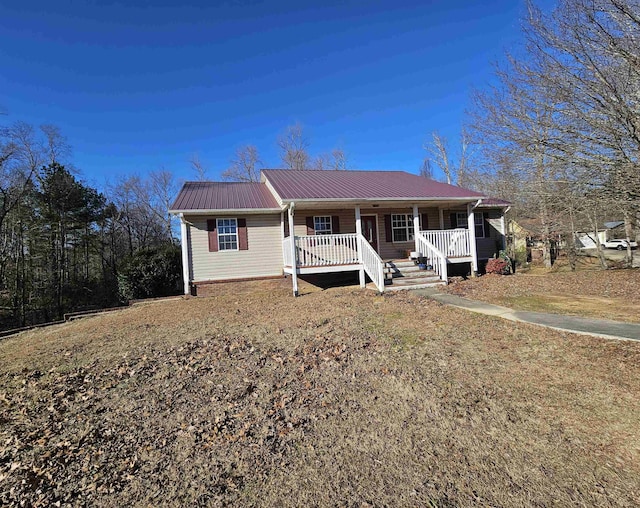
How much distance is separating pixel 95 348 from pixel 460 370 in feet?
22.4

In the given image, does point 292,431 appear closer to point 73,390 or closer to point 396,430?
point 396,430

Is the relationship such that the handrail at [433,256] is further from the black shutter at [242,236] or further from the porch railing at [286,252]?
the black shutter at [242,236]

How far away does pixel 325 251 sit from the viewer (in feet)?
38.7

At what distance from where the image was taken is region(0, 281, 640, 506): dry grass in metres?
2.54

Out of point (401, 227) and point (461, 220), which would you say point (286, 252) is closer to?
point (401, 227)

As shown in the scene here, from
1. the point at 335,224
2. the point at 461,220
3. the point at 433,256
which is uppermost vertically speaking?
the point at 461,220

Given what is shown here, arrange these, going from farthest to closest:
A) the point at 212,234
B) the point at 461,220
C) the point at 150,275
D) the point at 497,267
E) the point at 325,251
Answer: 1. the point at 461,220
2. the point at 150,275
3. the point at 497,267
4. the point at 212,234
5. the point at 325,251

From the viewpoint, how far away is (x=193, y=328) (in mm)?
7586

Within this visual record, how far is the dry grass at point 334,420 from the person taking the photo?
2545 millimetres

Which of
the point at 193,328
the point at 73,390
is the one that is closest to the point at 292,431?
the point at 73,390

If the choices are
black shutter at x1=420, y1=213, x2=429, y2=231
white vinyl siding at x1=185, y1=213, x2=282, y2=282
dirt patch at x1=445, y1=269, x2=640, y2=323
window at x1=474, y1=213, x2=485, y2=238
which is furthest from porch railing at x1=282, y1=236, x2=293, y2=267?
window at x1=474, y1=213, x2=485, y2=238

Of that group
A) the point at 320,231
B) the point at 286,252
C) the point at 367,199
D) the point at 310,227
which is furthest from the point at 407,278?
the point at 286,252

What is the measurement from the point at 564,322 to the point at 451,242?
692 cm

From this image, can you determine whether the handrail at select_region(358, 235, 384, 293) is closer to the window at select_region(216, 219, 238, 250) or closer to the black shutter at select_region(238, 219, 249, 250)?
the black shutter at select_region(238, 219, 249, 250)
